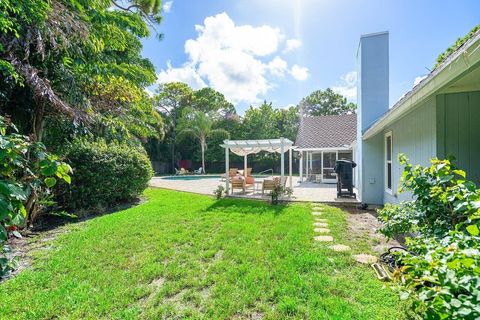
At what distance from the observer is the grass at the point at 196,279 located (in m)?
2.88

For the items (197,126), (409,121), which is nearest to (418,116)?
(409,121)

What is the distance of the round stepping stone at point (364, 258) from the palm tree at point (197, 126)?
2672cm

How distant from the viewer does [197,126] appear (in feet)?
98.0

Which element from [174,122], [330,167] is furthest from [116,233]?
[174,122]

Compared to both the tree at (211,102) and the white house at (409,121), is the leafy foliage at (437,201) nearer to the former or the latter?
the white house at (409,121)

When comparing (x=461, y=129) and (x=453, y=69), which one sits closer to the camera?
(x=453, y=69)

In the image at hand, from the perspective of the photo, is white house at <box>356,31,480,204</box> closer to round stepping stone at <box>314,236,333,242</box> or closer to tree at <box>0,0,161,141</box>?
round stepping stone at <box>314,236,333,242</box>

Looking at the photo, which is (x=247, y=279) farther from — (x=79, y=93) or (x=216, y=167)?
(x=216, y=167)

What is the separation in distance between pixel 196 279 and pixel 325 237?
3.04 metres

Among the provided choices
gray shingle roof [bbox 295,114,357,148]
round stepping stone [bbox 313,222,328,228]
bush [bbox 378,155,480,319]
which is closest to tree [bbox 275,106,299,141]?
gray shingle roof [bbox 295,114,357,148]

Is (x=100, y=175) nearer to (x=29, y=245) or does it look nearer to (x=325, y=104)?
(x=29, y=245)

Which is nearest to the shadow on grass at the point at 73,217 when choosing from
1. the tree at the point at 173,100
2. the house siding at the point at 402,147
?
the house siding at the point at 402,147

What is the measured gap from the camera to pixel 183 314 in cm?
284

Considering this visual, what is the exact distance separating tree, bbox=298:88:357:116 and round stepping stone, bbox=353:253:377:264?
38.7 m
